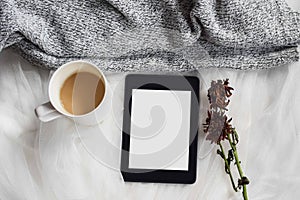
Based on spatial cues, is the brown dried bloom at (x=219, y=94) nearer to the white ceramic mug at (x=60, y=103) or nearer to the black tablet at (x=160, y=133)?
the black tablet at (x=160, y=133)

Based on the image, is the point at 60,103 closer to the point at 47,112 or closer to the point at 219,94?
the point at 47,112

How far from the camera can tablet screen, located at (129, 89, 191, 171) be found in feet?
2.42

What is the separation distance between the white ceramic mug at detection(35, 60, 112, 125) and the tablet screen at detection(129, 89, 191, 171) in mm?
49

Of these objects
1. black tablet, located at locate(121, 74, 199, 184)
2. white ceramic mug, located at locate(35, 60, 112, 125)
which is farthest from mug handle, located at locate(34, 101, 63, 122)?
black tablet, located at locate(121, 74, 199, 184)

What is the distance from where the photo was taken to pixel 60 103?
2.33ft

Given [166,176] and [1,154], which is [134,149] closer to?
[166,176]

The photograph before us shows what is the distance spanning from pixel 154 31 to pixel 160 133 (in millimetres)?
144

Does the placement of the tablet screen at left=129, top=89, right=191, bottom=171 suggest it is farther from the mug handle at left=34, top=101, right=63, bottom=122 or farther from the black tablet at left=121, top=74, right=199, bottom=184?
the mug handle at left=34, top=101, right=63, bottom=122

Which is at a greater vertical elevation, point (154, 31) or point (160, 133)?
point (154, 31)

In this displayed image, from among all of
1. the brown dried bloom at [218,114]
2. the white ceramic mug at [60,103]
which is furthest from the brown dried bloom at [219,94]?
the white ceramic mug at [60,103]

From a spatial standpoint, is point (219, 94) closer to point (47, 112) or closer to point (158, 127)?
point (158, 127)

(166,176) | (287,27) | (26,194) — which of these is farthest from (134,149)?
(287,27)

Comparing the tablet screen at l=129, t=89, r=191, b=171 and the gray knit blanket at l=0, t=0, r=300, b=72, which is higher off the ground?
the gray knit blanket at l=0, t=0, r=300, b=72

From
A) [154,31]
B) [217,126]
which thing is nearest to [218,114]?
[217,126]
